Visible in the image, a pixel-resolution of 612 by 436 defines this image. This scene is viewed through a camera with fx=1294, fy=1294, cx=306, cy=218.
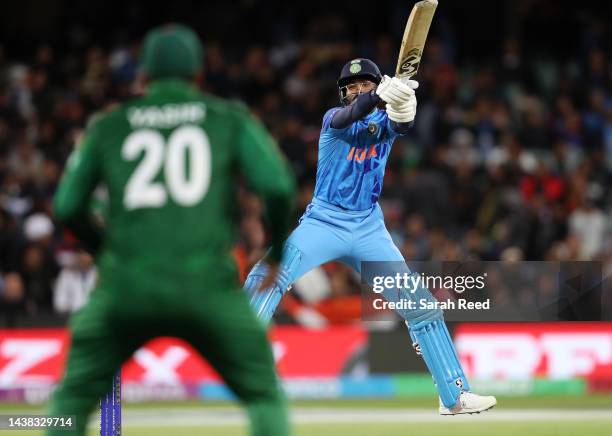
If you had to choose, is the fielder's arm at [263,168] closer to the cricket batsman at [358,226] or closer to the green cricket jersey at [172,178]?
the green cricket jersey at [172,178]

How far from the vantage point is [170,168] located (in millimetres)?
5117

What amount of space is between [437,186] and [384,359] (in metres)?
2.97

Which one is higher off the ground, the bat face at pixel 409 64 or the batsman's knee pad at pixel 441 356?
the bat face at pixel 409 64

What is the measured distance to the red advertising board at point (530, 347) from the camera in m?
15.0

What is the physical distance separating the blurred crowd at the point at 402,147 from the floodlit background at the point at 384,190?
0.03 m

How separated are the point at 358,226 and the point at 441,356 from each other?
1.04 meters

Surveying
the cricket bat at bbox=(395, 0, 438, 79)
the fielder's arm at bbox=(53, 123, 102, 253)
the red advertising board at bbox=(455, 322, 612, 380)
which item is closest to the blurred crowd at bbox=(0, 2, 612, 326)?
the red advertising board at bbox=(455, 322, 612, 380)

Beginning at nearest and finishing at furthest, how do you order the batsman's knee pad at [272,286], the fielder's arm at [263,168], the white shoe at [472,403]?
the fielder's arm at [263,168] < the batsman's knee pad at [272,286] < the white shoe at [472,403]

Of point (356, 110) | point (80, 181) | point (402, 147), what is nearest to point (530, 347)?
point (402, 147)

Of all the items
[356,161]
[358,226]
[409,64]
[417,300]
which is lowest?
[417,300]

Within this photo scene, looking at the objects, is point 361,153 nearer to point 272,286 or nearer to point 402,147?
point 272,286

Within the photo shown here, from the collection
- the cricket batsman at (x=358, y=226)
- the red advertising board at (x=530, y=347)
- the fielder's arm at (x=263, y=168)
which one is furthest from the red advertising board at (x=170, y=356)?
the fielder's arm at (x=263, y=168)

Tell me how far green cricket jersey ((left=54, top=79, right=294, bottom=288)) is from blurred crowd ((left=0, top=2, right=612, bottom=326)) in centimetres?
990

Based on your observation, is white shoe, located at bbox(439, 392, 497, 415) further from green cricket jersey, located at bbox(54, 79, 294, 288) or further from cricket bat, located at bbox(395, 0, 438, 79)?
green cricket jersey, located at bbox(54, 79, 294, 288)
